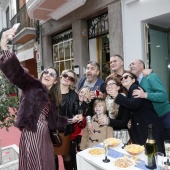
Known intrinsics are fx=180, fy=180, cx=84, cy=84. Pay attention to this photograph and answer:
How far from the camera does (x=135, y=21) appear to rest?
4840mm

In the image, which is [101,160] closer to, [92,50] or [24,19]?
[92,50]

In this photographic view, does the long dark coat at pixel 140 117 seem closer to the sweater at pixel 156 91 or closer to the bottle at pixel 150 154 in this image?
the sweater at pixel 156 91

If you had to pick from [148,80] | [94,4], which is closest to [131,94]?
[148,80]

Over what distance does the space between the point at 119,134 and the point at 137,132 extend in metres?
0.35

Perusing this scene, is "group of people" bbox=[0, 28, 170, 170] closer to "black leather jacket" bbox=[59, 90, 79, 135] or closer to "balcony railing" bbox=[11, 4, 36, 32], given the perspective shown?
"black leather jacket" bbox=[59, 90, 79, 135]

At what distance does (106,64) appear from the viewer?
20.5 ft

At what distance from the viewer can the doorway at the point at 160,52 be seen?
486 cm

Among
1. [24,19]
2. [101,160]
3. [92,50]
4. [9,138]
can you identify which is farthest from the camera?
[24,19]

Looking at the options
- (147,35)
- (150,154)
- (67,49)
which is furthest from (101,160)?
(67,49)

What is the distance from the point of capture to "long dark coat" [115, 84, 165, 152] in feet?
7.60

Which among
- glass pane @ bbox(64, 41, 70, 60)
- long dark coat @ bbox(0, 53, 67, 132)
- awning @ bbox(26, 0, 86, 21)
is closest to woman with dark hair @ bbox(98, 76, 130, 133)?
long dark coat @ bbox(0, 53, 67, 132)

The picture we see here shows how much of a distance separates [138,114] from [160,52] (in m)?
3.27

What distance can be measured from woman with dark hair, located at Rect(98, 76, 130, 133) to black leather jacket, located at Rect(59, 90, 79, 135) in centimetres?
55

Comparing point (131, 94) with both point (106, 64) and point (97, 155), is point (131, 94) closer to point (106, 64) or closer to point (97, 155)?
point (97, 155)
